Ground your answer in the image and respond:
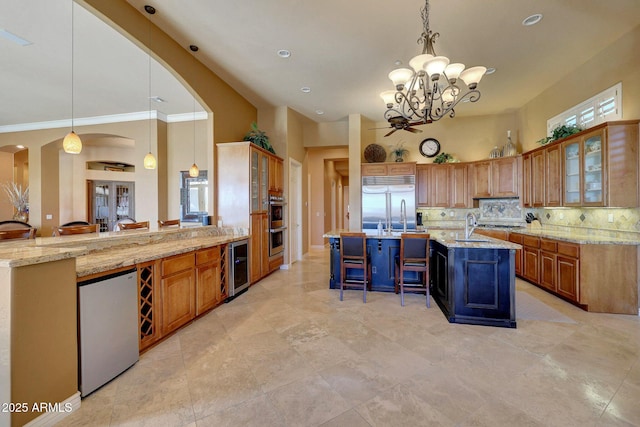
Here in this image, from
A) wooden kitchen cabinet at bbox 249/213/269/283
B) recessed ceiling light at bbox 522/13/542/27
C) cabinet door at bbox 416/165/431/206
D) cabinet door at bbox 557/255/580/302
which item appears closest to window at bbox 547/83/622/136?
recessed ceiling light at bbox 522/13/542/27

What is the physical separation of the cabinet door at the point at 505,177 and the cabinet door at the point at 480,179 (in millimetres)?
77

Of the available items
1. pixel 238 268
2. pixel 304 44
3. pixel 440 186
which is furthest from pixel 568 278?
pixel 304 44

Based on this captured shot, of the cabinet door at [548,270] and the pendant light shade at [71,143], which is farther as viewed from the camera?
the cabinet door at [548,270]

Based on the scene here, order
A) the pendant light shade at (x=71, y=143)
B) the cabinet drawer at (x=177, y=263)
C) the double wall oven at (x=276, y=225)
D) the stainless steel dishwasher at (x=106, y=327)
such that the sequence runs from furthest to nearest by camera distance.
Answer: the double wall oven at (x=276, y=225) → the pendant light shade at (x=71, y=143) → the cabinet drawer at (x=177, y=263) → the stainless steel dishwasher at (x=106, y=327)

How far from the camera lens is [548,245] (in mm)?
3859

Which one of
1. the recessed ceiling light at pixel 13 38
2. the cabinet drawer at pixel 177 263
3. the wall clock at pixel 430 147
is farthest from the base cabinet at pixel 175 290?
the wall clock at pixel 430 147

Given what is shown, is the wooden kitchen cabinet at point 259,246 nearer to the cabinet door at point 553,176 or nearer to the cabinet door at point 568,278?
the cabinet door at point 568,278

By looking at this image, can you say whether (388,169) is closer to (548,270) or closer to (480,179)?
(480,179)

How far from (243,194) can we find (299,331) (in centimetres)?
241

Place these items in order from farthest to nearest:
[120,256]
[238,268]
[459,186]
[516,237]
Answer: [459,186], [516,237], [238,268], [120,256]

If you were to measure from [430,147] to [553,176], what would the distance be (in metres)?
2.65

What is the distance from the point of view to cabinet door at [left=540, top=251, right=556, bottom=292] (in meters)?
3.75

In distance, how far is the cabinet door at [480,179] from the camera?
18.6 ft

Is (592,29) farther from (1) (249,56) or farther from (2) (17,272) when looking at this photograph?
(2) (17,272)
